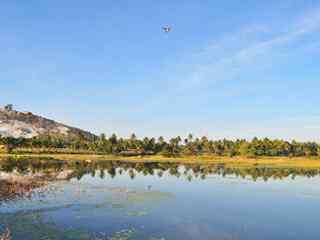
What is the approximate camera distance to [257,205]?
50.4 meters

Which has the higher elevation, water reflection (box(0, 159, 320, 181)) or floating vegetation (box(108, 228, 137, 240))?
water reflection (box(0, 159, 320, 181))

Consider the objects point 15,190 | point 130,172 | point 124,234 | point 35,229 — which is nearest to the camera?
point 124,234

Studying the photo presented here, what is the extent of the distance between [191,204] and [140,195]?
374 inches

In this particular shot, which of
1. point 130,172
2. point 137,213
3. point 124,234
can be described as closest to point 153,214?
point 137,213

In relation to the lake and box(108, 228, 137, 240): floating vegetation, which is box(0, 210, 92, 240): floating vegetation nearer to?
the lake

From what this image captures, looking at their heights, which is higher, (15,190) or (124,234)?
(15,190)

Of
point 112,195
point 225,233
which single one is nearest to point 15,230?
point 225,233

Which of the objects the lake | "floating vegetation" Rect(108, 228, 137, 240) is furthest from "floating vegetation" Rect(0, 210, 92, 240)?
"floating vegetation" Rect(108, 228, 137, 240)

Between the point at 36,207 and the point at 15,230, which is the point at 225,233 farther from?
the point at 36,207

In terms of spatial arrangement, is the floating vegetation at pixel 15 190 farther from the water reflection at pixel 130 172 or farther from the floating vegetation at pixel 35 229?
the water reflection at pixel 130 172

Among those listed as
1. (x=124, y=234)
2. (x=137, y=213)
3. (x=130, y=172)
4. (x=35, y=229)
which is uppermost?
(x=130, y=172)

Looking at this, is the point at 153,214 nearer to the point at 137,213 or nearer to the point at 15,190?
the point at 137,213

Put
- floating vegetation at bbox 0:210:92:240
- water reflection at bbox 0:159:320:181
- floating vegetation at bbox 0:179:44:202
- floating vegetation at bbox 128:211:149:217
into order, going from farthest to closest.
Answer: water reflection at bbox 0:159:320:181, floating vegetation at bbox 0:179:44:202, floating vegetation at bbox 128:211:149:217, floating vegetation at bbox 0:210:92:240

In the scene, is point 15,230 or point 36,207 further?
point 36,207
